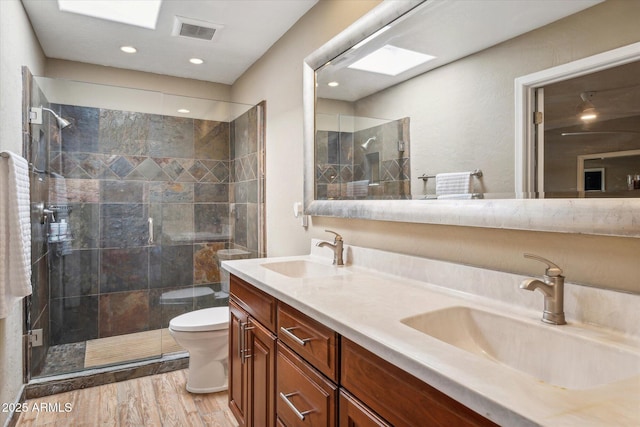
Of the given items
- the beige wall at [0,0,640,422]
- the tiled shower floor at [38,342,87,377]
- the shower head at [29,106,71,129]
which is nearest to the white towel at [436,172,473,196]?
the beige wall at [0,0,640,422]

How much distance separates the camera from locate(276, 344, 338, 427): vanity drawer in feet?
3.74

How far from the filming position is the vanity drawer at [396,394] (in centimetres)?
74

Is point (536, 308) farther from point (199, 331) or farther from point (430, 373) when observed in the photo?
point (199, 331)

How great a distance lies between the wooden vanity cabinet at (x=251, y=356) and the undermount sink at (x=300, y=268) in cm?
24

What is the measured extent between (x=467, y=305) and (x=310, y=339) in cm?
52

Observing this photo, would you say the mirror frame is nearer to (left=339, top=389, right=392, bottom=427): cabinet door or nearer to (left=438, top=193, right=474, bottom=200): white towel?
(left=438, top=193, right=474, bottom=200): white towel

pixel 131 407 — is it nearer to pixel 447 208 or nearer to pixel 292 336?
pixel 292 336

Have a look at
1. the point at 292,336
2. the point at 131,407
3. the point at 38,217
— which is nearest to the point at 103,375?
the point at 131,407

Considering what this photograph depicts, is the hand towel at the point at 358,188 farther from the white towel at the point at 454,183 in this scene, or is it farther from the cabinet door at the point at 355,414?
the cabinet door at the point at 355,414

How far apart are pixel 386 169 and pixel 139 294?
2.71 meters

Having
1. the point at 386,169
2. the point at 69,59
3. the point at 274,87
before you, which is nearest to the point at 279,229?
the point at 274,87

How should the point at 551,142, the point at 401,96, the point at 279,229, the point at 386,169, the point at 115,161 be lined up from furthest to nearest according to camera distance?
the point at 115,161 < the point at 279,229 < the point at 386,169 < the point at 401,96 < the point at 551,142

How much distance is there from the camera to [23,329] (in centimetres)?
243

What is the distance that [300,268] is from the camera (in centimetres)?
221
